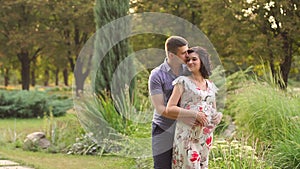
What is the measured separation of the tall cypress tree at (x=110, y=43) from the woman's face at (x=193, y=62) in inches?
185

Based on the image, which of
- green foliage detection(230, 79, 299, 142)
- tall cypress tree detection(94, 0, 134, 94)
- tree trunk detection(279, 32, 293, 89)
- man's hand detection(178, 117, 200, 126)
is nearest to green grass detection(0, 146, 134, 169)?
green foliage detection(230, 79, 299, 142)

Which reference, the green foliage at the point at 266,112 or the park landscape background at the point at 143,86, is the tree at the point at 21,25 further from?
the green foliage at the point at 266,112

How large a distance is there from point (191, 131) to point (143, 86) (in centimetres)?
512

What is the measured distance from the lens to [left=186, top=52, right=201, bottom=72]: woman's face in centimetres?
302

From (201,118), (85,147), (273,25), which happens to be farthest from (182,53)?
(273,25)

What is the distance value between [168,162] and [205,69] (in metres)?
0.73

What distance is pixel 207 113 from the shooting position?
3064 millimetres

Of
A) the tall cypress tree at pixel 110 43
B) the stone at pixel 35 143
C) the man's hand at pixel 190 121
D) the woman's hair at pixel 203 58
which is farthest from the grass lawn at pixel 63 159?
the woman's hair at pixel 203 58

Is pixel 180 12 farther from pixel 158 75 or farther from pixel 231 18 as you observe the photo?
pixel 158 75

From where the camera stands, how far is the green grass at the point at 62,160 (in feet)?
17.6

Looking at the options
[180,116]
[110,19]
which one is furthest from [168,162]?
[110,19]

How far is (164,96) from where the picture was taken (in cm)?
316

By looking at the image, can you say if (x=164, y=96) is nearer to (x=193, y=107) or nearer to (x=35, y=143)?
(x=193, y=107)

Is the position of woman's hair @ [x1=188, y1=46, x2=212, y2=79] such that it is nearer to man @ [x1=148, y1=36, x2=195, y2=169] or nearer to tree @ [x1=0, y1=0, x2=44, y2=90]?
man @ [x1=148, y1=36, x2=195, y2=169]
